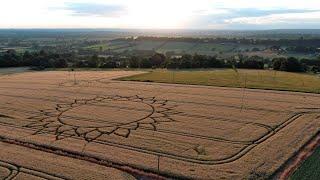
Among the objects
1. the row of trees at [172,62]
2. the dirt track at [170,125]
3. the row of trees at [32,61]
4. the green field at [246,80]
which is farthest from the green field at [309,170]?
the row of trees at [32,61]

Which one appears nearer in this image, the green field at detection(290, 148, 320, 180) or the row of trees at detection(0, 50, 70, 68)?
the green field at detection(290, 148, 320, 180)

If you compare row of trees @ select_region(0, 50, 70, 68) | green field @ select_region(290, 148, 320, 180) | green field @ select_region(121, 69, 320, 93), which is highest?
green field @ select_region(290, 148, 320, 180)

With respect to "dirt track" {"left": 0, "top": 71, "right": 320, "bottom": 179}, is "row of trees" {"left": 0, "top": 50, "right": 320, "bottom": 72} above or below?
below

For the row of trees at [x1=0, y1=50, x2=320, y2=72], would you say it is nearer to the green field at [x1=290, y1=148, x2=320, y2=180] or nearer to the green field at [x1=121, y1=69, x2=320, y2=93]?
the green field at [x1=121, y1=69, x2=320, y2=93]

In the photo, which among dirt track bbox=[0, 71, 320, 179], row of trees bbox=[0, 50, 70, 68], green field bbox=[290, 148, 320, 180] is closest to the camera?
green field bbox=[290, 148, 320, 180]

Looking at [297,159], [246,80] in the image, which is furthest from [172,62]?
[297,159]

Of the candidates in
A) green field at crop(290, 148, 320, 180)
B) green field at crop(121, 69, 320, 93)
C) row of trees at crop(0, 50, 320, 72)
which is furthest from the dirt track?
row of trees at crop(0, 50, 320, 72)

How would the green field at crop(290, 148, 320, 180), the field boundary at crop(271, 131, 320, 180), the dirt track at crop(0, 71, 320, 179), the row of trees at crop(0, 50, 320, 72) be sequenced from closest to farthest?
the green field at crop(290, 148, 320, 180) → the field boundary at crop(271, 131, 320, 180) → the dirt track at crop(0, 71, 320, 179) → the row of trees at crop(0, 50, 320, 72)

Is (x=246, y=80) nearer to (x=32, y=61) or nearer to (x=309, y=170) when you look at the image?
(x=309, y=170)
